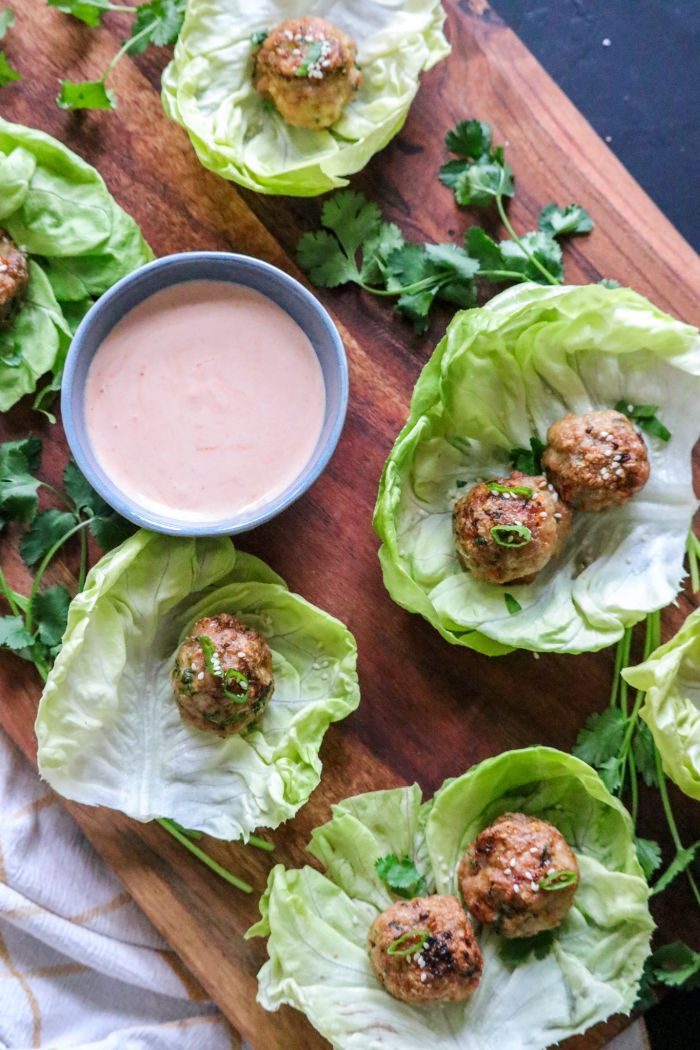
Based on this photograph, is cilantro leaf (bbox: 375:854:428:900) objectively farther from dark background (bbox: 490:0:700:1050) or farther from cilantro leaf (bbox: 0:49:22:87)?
cilantro leaf (bbox: 0:49:22:87)

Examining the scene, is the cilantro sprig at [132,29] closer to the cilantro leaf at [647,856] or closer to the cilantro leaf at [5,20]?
the cilantro leaf at [5,20]

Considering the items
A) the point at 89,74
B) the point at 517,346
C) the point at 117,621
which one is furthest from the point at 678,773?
the point at 89,74

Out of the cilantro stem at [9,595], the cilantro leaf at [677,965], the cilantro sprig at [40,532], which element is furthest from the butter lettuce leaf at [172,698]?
the cilantro leaf at [677,965]

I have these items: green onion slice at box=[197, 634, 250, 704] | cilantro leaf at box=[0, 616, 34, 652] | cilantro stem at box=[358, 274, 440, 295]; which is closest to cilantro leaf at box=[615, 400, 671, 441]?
cilantro stem at box=[358, 274, 440, 295]

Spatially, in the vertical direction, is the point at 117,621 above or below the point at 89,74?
below

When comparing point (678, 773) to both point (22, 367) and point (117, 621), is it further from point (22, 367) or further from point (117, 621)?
point (22, 367)

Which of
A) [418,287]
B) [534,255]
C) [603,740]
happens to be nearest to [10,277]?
[418,287]
